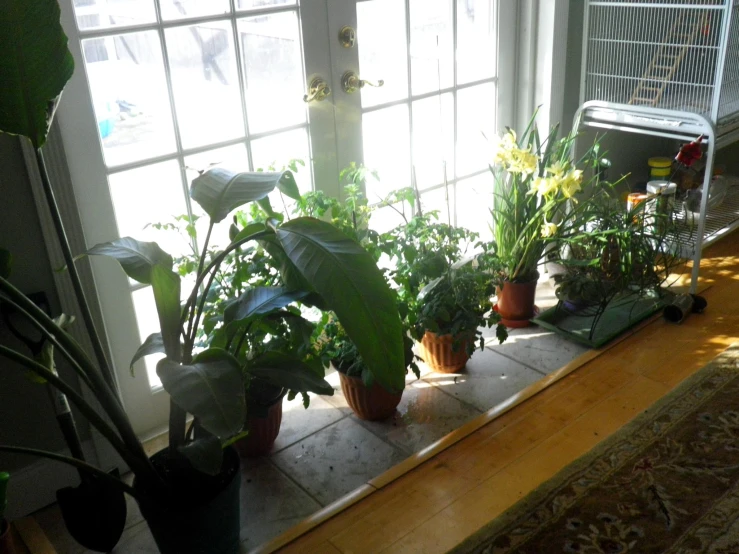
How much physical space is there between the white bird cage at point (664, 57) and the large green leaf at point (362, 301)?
1532mm

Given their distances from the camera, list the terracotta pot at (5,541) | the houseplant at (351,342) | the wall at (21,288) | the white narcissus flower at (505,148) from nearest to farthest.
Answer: the terracotta pot at (5,541) → the wall at (21,288) → the houseplant at (351,342) → the white narcissus flower at (505,148)

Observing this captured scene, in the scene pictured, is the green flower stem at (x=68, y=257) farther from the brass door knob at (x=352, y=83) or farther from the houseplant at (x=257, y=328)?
the brass door knob at (x=352, y=83)

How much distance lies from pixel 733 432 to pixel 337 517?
3.59 feet

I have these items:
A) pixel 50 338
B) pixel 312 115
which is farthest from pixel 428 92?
pixel 50 338

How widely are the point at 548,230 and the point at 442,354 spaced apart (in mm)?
505

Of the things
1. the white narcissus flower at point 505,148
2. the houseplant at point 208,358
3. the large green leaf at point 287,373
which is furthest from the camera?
the white narcissus flower at point 505,148

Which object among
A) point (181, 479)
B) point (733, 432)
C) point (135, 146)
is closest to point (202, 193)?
point (135, 146)

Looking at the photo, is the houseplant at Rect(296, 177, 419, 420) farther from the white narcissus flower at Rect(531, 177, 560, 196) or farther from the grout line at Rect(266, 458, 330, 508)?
the white narcissus flower at Rect(531, 177, 560, 196)

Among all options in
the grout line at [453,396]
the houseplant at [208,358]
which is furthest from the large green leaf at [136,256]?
the grout line at [453,396]

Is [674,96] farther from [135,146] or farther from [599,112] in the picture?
[135,146]

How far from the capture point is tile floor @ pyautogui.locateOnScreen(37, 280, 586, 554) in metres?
1.84

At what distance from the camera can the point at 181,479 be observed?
62.3 inches

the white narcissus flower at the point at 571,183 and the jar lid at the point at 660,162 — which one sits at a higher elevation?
the white narcissus flower at the point at 571,183

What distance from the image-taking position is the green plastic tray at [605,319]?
98.6 inches
